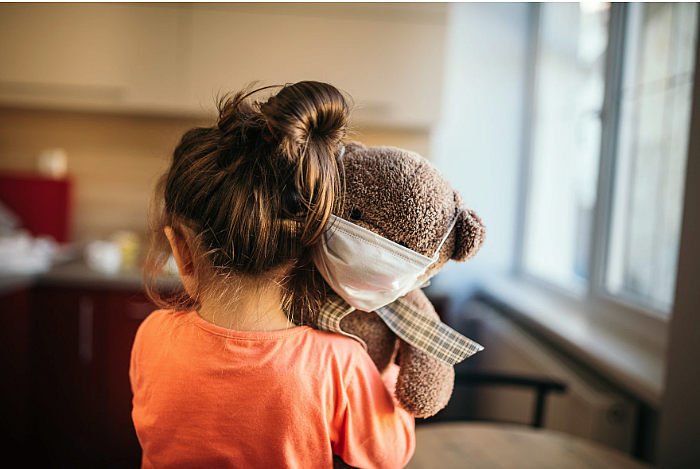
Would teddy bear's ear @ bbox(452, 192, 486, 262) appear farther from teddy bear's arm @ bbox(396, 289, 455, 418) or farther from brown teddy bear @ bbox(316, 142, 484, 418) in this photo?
teddy bear's arm @ bbox(396, 289, 455, 418)

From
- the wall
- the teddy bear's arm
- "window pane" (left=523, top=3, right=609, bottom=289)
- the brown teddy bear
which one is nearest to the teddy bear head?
the brown teddy bear

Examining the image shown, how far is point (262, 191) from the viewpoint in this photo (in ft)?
1.56

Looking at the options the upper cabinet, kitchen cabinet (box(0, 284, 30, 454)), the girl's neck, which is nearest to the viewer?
the girl's neck

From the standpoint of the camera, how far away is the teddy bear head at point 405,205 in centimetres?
49

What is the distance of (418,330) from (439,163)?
1.70 metres

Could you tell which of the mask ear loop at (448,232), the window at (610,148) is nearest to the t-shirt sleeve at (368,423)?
the mask ear loop at (448,232)

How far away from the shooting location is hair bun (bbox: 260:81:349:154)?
0.44 meters

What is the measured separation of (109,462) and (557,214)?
6.35 ft

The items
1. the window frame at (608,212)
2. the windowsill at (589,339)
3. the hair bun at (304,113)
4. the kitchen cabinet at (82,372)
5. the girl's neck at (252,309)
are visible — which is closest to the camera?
the hair bun at (304,113)

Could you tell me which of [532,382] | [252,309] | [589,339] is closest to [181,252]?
[252,309]

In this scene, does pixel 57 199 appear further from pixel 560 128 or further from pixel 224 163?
pixel 560 128

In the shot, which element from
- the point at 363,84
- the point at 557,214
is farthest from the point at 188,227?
the point at 557,214

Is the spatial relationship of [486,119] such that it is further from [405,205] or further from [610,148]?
[405,205]

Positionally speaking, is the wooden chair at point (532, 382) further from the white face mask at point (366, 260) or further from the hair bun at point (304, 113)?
the hair bun at point (304, 113)
